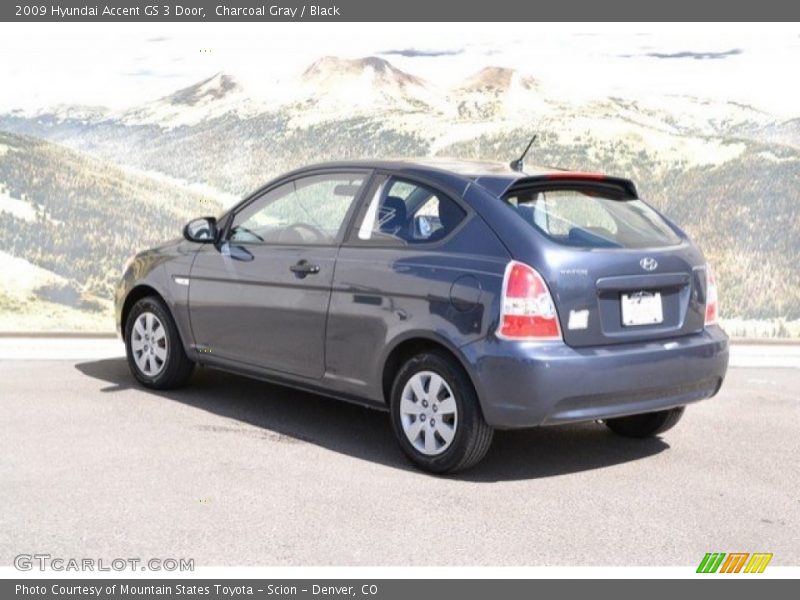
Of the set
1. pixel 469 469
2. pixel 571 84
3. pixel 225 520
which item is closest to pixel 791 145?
pixel 571 84

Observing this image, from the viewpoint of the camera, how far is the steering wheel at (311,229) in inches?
294

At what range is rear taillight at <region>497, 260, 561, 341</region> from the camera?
6250 millimetres

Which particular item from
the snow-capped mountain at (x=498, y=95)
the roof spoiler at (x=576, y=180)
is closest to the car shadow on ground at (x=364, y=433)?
the roof spoiler at (x=576, y=180)

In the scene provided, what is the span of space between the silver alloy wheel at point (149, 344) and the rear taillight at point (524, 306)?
3047mm

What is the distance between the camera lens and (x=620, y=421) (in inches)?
302

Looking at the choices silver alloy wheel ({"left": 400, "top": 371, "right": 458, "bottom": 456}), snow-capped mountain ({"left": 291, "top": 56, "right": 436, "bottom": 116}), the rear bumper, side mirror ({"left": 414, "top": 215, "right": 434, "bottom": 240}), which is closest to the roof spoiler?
side mirror ({"left": 414, "top": 215, "right": 434, "bottom": 240})

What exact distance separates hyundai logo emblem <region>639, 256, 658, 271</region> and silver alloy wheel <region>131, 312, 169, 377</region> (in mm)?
3368

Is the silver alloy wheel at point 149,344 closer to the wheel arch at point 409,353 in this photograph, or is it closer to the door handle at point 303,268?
the door handle at point 303,268

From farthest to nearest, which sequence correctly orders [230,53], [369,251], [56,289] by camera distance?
1. [230,53]
2. [56,289]
3. [369,251]

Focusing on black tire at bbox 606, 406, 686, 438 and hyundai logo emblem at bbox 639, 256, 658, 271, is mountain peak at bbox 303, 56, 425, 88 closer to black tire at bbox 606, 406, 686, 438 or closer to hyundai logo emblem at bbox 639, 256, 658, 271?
black tire at bbox 606, 406, 686, 438

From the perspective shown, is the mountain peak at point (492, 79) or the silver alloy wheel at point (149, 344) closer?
the silver alloy wheel at point (149, 344)

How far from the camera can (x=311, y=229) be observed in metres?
7.59

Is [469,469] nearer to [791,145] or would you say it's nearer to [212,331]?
[212,331]

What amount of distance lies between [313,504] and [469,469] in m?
1.07
